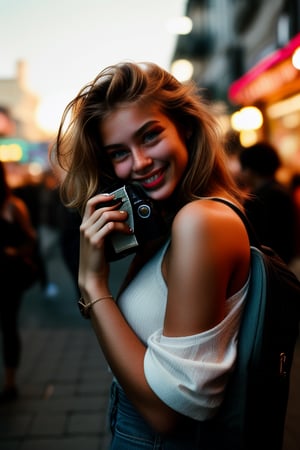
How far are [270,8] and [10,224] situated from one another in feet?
28.2

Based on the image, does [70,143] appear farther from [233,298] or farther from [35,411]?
[35,411]

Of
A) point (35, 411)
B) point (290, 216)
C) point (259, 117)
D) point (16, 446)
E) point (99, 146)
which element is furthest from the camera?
point (259, 117)

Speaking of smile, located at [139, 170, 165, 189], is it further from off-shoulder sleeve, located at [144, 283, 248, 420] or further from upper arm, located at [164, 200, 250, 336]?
off-shoulder sleeve, located at [144, 283, 248, 420]

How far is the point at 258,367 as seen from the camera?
3.74 feet

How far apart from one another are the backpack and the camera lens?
210mm

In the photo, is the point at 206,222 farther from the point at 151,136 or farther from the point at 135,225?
the point at 151,136

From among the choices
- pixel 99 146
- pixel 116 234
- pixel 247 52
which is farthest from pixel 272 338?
pixel 247 52

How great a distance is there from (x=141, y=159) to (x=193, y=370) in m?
0.58

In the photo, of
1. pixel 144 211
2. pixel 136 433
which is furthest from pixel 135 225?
pixel 136 433

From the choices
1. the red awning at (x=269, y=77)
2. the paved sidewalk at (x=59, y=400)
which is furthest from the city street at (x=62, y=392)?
the red awning at (x=269, y=77)

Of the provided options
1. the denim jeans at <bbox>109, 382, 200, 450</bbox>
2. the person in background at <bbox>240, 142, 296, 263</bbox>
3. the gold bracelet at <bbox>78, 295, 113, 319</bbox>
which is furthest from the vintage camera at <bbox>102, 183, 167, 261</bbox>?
the person in background at <bbox>240, 142, 296, 263</bbox>

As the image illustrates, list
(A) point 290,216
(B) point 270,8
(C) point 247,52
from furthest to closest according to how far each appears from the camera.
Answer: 1. (C) point 247,52
2. (B) point 270,8
3. (A) point 290,216

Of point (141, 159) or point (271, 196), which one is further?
point (271, 196)

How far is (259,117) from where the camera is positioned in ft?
27.2
